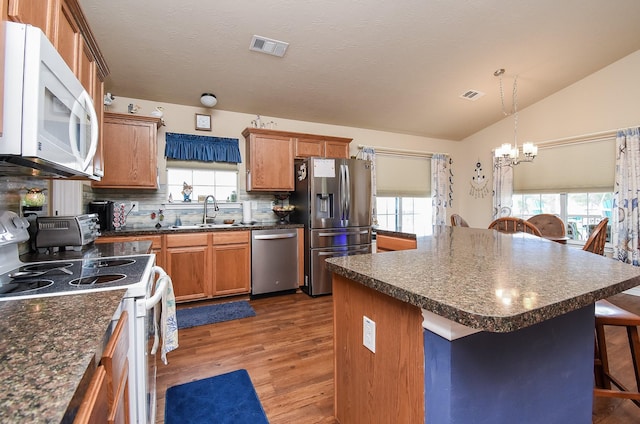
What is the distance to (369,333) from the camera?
1181 millimetres

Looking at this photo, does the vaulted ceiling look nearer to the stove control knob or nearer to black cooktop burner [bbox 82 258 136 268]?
the stove control knob

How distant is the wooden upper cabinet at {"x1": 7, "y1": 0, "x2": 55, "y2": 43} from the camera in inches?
34.5

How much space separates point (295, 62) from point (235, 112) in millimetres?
1260

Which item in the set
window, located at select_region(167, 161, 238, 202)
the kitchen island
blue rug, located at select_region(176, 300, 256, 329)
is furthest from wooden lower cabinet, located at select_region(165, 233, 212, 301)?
the kitchen island

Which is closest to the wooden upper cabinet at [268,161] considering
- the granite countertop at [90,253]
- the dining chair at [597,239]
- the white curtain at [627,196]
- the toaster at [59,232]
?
the granite countertop at [90,253]

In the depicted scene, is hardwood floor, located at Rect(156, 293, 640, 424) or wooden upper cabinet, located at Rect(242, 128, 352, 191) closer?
hardwood floor, located at Rect(156, 293, 640, 424)

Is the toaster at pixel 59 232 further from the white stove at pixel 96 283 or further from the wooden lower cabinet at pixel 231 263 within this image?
the wooden lower cabinet at pixel 231 263

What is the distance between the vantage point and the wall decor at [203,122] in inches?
148

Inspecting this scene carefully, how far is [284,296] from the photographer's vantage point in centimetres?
372

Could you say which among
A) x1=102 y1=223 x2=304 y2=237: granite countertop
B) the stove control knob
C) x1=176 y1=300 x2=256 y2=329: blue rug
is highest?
the stove control knob

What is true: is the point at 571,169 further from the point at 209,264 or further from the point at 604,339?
the point at 209,264

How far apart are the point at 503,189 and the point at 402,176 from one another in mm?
1631

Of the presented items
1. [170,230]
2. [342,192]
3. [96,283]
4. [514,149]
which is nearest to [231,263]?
[170,230]

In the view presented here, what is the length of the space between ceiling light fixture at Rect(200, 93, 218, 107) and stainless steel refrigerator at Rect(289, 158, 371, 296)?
128 cm
